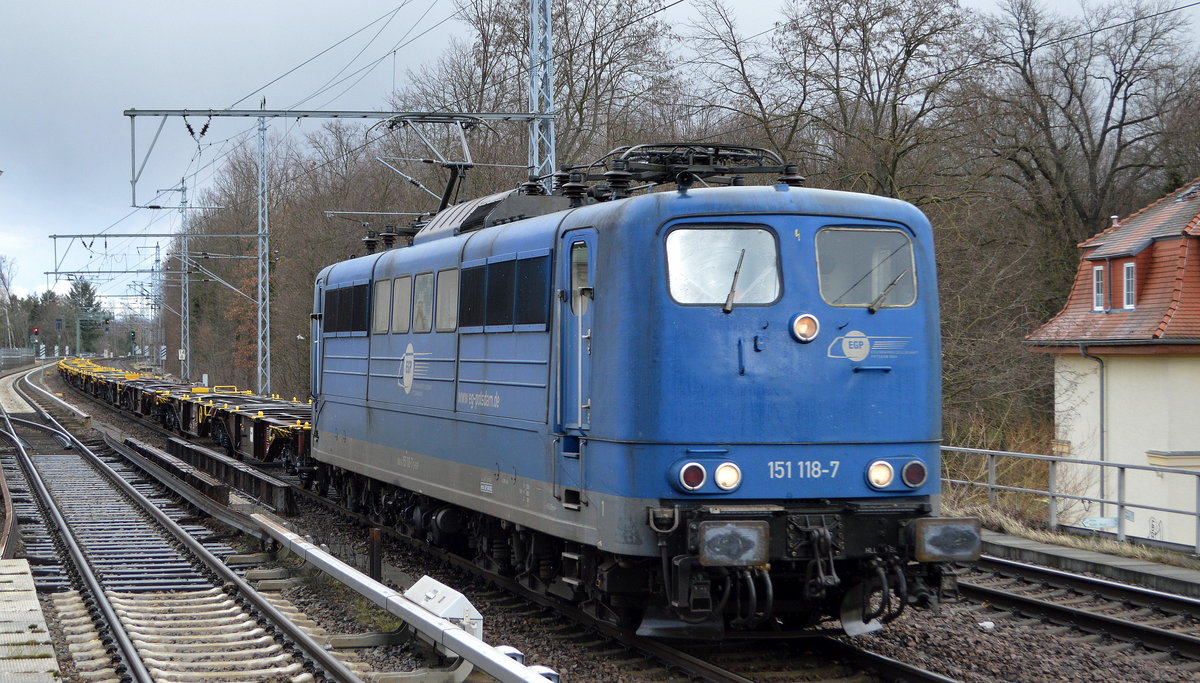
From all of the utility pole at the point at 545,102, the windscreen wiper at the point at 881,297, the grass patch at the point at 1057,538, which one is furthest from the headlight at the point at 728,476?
the utility pole at the point at 545,102

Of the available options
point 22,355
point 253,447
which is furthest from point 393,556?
point 22,355

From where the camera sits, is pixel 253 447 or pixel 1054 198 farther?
pixel 1054 198

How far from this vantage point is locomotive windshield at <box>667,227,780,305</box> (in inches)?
307

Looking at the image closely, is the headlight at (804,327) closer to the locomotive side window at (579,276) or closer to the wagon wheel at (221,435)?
the locomotive side window at (579,276)

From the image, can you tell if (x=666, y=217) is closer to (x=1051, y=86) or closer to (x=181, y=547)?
(x=181, y=547)

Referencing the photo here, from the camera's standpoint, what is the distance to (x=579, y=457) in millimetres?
8242

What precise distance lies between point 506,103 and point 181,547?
2057 cm

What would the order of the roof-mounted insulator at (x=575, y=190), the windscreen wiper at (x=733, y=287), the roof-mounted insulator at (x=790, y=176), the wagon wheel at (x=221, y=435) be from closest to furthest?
the windscreen wiper at (x=733, y=287), the roof-mounted insulator at (x=790, y=176), the roof-mounted insulator at (x=575, y=190), the wagon wheel at (x=221, y=435)

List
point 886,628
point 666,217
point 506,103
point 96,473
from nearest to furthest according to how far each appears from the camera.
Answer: point 666,217
point 886,628
point 96,473
point 506,103

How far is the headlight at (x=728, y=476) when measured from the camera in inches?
298

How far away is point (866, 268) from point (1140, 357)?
69.5 feet

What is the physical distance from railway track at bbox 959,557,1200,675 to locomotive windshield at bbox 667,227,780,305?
3638mm

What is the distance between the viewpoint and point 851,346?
26.0 ft

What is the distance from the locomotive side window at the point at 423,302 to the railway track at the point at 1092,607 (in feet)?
17.5
